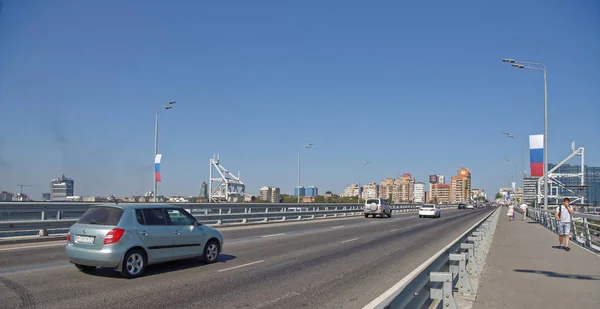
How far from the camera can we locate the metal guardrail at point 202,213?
15.6 m

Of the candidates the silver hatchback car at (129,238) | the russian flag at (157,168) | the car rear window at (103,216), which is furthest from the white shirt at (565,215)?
the russian flag at (157,168)

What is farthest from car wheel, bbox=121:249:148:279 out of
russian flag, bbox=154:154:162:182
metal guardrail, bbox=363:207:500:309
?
russian flag, bbox=154:154:162:182

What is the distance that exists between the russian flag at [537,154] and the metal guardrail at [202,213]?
1566 centimetres

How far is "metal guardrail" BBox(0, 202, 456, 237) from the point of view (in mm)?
15570

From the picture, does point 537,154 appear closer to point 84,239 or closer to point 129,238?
point 129,238

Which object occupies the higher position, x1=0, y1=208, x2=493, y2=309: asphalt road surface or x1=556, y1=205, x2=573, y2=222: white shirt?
x1=556, y1=205, x2=573, y2=222: white shirt

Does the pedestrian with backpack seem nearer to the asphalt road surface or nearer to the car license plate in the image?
the asphalt road surface

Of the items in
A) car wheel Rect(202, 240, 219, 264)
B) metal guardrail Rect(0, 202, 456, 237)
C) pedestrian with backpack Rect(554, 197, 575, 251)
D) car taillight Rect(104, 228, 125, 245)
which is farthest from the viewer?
pedestrian with backpack Rect(554, 197, 575, 251)

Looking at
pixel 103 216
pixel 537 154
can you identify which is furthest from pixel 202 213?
pixel 537 154

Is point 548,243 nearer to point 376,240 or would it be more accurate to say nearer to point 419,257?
point 376,240

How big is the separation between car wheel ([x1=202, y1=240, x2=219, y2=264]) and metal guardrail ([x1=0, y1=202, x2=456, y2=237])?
7.28 metres

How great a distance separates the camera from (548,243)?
19.8m

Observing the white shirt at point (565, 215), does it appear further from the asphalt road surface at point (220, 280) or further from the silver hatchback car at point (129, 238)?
the silver hatchback car at point (129, 238)

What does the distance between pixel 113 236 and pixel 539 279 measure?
9.32m
